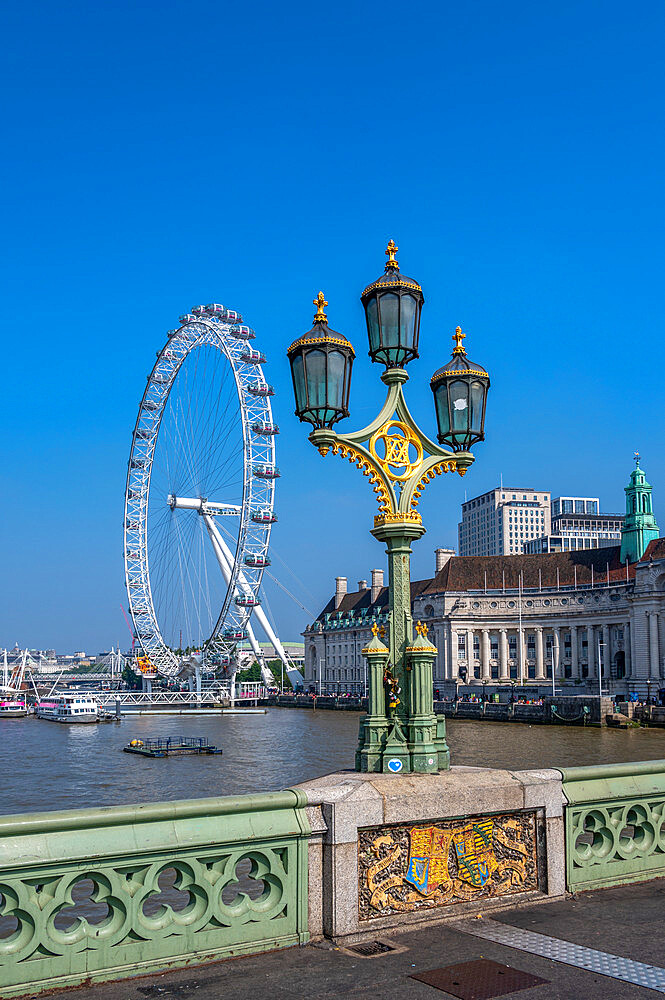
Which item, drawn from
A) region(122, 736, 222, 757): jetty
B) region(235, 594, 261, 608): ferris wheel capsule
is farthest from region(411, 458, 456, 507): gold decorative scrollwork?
region(235, 594, 261, 608): ferris wheel capsule

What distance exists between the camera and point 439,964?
6.30 metres

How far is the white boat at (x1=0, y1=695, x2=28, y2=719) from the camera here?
123 m

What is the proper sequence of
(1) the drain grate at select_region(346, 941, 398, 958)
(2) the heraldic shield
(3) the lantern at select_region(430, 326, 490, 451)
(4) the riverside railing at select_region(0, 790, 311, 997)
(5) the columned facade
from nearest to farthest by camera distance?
(4) the riverside railing at select_region(0, 790, 311, 997)
(1) the drain grate at select_region(346, 941, 398, 958)
(2) the heraldic shield
(3) the lantern at select_region(430, 326, 490, 451)
(5) the columned facade

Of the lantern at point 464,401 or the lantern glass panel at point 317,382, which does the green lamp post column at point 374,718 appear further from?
the lantern at point 464,401

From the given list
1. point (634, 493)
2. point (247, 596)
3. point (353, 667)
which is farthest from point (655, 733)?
point (353, 667)

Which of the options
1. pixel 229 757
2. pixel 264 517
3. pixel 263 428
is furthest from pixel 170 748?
pixel 263 428

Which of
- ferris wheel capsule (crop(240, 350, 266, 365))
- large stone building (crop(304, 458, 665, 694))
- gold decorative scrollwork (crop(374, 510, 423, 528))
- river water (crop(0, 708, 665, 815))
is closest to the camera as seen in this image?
gold decorative scrollwork (crop(374, 510, 423, 528))

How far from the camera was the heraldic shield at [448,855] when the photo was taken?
7250 mm

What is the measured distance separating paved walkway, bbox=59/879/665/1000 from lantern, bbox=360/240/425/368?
5.27 meters

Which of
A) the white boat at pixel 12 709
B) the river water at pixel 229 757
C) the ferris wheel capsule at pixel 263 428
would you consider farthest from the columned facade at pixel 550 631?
the white boat at pixel 12 709

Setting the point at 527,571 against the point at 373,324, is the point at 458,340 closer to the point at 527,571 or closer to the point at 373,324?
the point at 373,324

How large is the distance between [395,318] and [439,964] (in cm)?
594

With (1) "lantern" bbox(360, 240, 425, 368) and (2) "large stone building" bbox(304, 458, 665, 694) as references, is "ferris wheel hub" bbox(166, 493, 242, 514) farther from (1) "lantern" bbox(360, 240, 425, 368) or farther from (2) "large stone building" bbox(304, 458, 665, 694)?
(1) "lantern" bbox(360, 240, 425, 368)

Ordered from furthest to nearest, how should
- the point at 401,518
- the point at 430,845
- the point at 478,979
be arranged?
the point at 401,518, the point at 430,845, the point at 478,979
